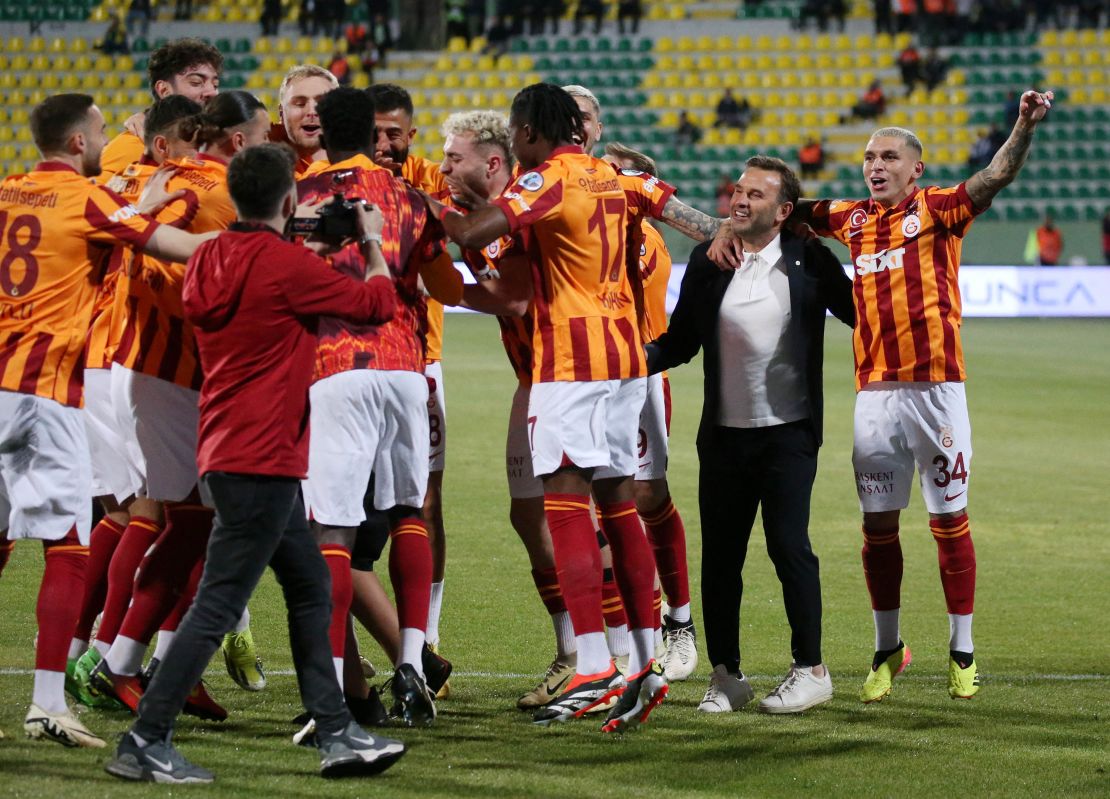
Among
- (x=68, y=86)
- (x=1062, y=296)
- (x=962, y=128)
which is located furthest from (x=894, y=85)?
(x=68, y=86)

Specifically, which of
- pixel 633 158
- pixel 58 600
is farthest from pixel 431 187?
pixel 58 600

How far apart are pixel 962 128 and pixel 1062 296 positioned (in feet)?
19.8

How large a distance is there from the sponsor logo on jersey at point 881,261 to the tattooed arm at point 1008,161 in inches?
14.0

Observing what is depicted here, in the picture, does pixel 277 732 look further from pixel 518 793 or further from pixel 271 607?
pixel 271 607

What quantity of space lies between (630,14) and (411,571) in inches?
1062

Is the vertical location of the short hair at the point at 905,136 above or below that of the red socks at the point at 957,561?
above

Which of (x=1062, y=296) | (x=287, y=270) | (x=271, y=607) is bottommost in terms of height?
(x=1062, y=296)

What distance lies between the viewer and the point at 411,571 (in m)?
5.25

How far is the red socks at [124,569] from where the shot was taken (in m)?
5.29

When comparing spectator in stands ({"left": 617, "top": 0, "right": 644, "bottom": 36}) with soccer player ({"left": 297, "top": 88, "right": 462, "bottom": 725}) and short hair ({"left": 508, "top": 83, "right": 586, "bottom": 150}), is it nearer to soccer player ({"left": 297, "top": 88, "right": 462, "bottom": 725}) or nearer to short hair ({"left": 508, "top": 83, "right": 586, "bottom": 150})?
short hair ({"left": 508, "top": 83, "right": 586, "bottom": 150})

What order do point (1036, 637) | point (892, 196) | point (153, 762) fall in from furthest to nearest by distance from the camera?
point (1036, 637) → point (892, 196) → point (153, 762)

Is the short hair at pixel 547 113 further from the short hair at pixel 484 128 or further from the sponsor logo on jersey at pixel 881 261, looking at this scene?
the sponsor logo on jersey at pixel 881 261

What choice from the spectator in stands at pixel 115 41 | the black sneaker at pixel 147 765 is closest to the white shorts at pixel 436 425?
the black sneaker at pixel 147 765

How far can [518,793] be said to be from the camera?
429 cm
